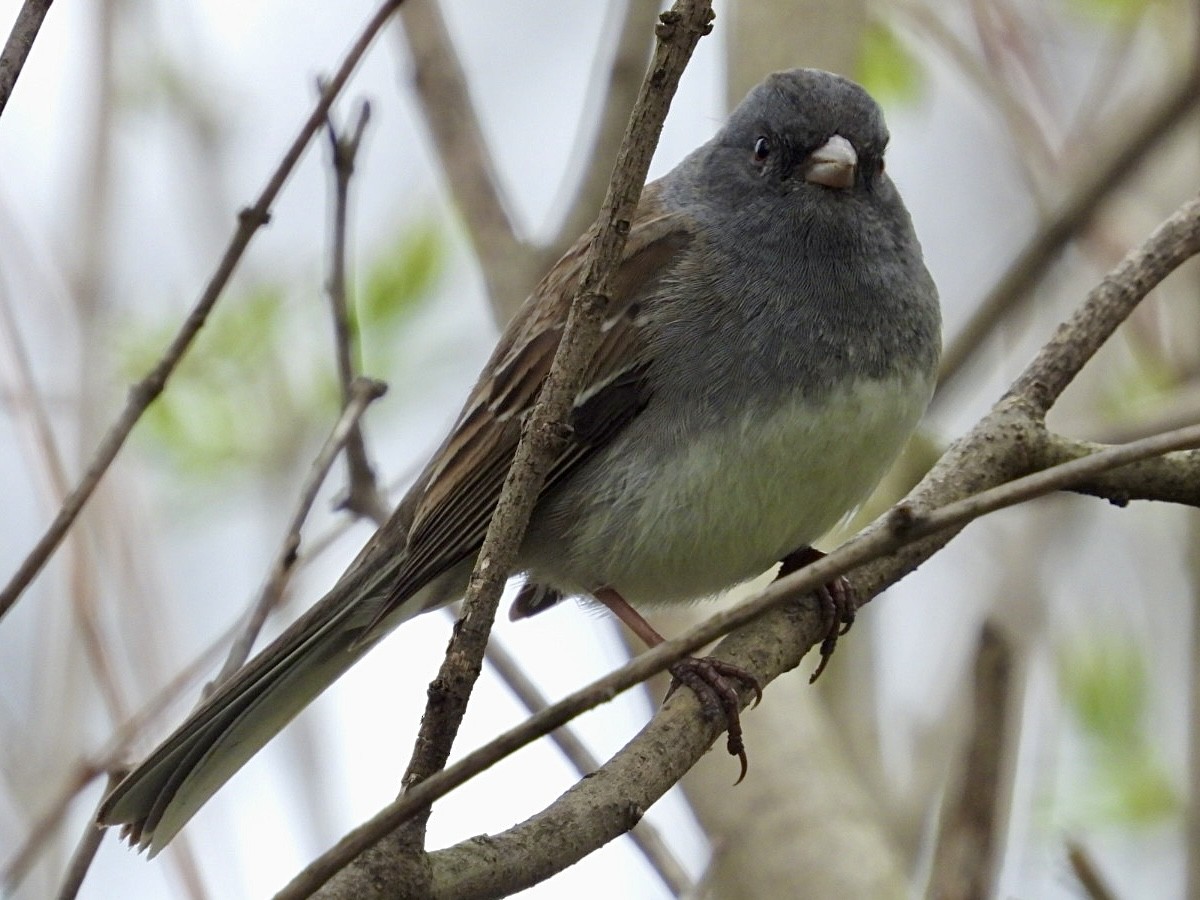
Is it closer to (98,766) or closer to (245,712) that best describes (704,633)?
(98,766)

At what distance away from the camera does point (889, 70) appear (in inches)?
166

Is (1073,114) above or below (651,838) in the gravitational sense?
above

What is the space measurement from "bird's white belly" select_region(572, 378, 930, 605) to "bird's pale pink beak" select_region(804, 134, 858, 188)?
1.44ft

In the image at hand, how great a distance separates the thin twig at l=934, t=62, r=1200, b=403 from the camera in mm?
2975

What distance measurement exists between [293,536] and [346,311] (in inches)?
18.3

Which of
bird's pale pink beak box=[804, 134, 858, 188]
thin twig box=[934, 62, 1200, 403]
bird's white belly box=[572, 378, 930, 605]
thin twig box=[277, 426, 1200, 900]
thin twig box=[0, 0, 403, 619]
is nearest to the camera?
thin twig box=[277, 426, 1200, 900]

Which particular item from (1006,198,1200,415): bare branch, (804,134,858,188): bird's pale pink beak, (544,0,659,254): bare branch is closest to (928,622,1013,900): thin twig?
(1006,198,1200,415): bare branch

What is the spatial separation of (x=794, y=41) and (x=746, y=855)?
73.6 inches

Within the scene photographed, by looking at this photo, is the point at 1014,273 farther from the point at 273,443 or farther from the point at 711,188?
the point at 273,443

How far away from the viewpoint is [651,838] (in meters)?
2.46

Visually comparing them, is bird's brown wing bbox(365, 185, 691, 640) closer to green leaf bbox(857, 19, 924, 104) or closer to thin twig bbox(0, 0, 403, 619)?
thin twig bbox(0, 0, 403, 619)

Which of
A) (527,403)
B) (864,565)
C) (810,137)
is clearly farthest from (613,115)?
(864,565)

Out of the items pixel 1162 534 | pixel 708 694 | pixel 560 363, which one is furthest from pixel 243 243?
pixel 1162 534

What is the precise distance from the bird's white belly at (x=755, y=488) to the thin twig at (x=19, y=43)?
54.7 inches
